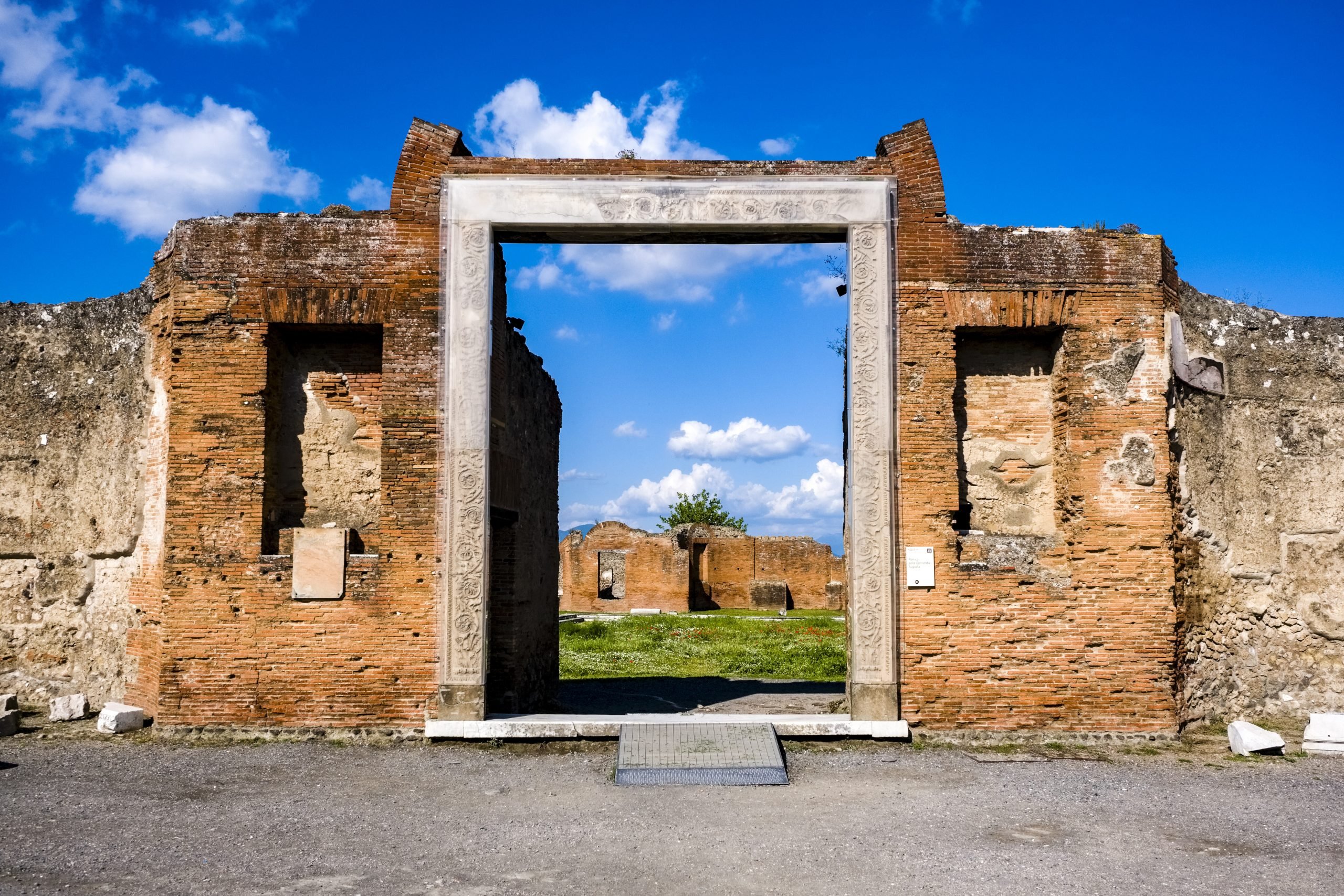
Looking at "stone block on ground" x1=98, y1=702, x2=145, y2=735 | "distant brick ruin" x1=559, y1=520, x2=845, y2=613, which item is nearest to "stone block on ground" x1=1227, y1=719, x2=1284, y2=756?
"stone block on ground" x1=98, y1=702, x2=145, y2=735

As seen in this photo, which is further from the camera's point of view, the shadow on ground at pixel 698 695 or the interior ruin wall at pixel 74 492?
the shadow on ground at pixel 698 695

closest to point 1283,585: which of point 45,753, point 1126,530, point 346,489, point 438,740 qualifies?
point 1126,530

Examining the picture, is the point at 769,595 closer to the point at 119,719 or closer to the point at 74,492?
the point at 74,492

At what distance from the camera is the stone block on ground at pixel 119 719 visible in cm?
799

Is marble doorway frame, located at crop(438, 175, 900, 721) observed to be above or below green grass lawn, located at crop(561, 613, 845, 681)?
above

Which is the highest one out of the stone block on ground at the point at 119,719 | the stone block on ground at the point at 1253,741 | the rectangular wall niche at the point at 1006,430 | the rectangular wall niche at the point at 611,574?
the rectangular wall niche at the point at 1006,430

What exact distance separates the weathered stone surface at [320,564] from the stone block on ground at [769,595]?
2402 cm

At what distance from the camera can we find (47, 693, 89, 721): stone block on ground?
838 cm

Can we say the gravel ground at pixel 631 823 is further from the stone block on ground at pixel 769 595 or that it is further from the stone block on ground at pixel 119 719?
the stone block on ground at pixel 769 595

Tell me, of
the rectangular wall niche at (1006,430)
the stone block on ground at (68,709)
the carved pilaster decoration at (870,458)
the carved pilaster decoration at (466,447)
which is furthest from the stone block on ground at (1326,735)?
the stone block on ground at (68,709)

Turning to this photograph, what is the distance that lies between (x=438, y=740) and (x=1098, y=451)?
18.6ft

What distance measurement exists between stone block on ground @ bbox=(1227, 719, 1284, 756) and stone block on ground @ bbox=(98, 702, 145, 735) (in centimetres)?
855

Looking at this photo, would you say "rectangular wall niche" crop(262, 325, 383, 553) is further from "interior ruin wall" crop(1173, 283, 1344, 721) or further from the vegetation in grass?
the vegetation in grass

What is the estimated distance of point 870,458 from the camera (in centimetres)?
818
